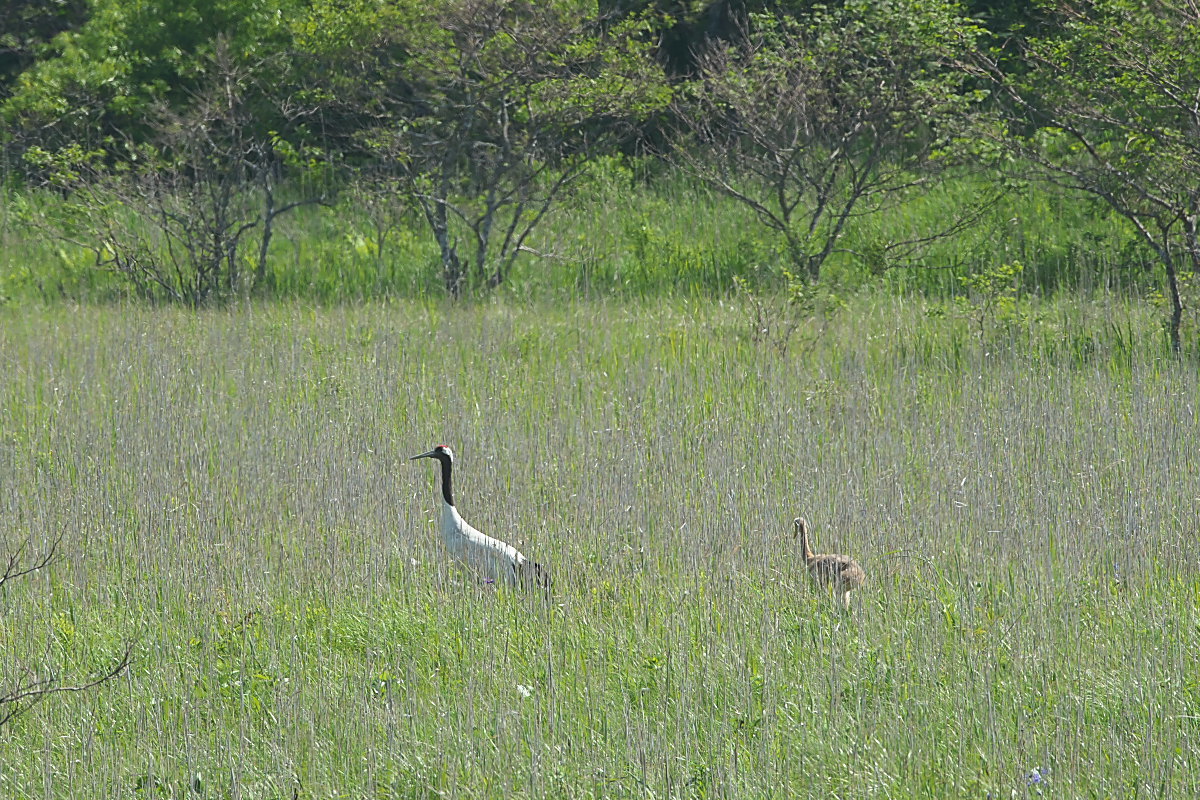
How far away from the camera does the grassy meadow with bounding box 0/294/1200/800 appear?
3854 mm

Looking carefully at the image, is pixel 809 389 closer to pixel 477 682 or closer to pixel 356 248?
pixel 477 682

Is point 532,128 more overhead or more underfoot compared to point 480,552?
more overhead

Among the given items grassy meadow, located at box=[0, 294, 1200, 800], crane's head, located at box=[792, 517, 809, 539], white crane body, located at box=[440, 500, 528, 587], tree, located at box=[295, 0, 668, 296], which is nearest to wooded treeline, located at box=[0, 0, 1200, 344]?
tree, located at box=[295, 0, 668, 296]

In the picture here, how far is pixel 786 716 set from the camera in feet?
13.5

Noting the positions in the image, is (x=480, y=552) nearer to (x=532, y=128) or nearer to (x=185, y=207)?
(x=532, y=128)

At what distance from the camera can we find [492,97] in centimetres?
1303

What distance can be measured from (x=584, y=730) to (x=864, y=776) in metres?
0.80

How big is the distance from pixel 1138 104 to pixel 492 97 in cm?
595

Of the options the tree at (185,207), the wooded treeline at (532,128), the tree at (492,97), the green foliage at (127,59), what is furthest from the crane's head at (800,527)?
the green foliage at (127,59)

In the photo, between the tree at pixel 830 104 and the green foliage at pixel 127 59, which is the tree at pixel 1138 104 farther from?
the green foliage at pixel 127 59

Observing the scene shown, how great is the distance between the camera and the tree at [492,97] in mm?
12578

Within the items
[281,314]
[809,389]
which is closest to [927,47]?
[809,389]

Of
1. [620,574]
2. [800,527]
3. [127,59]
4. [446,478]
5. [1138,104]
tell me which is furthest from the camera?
[127,59]

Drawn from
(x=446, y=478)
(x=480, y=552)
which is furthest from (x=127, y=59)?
(x=480, y=552)
